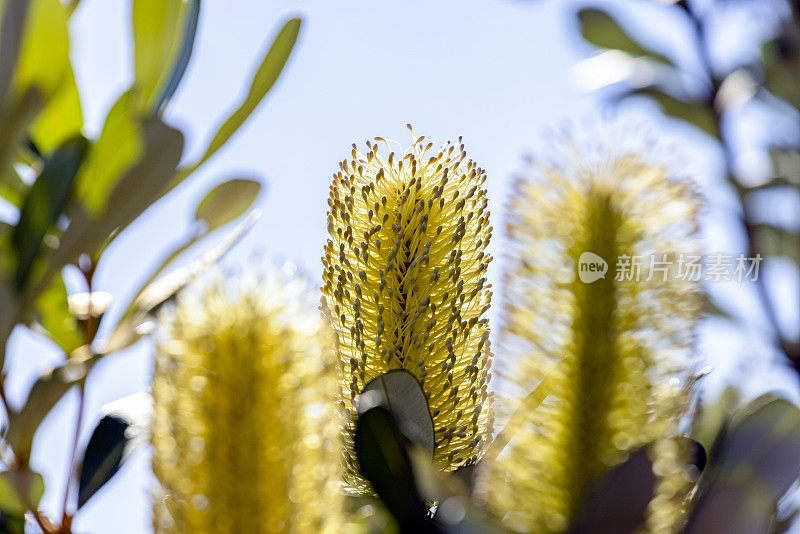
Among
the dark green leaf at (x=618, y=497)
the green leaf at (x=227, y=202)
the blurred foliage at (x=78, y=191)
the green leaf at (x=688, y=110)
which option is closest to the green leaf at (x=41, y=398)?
the blurred foliage at (x=78, y=191)

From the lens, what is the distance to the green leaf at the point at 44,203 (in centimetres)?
38

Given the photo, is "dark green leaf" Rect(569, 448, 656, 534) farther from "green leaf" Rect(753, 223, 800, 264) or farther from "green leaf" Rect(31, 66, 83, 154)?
"green leaf" Rect(753, 223, 800, 264)

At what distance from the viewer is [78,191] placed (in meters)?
0.42

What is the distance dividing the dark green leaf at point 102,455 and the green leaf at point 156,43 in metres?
0.18

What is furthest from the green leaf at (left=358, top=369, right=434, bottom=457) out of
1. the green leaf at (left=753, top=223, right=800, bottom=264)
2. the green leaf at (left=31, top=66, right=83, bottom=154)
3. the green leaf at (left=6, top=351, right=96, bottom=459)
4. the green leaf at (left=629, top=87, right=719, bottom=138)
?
the green leaf at (left=753, top=223, right=800, bottom=264)

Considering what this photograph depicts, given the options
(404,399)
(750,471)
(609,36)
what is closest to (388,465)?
(404,399)

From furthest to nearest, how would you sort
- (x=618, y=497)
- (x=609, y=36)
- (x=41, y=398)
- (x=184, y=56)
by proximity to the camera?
(x=609, y=36) → (x=184, y=56) → (x=41, y=398) → (x=618, y=497)

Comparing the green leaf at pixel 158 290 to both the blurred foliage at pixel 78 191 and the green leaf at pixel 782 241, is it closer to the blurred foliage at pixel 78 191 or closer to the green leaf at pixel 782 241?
the blurred foliage at pixel 78 191

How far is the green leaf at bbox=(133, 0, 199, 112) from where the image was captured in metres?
0.45

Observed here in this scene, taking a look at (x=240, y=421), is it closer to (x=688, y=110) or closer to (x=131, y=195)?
(x=131, y=195)

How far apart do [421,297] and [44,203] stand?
0.21 metres

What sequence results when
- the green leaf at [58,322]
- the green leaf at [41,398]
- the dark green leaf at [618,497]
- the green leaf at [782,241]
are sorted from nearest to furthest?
the dark green leaf at [618,497]
the green leaf at [41,398]
the green leaf at [58,322]
the green leaf at [782,241]

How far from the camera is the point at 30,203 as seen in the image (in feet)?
1.28

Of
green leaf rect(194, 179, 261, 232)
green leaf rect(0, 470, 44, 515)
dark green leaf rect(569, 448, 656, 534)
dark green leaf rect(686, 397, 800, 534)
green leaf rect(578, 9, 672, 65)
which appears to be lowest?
dark green leaf rect(686, 397, 800, 534)
